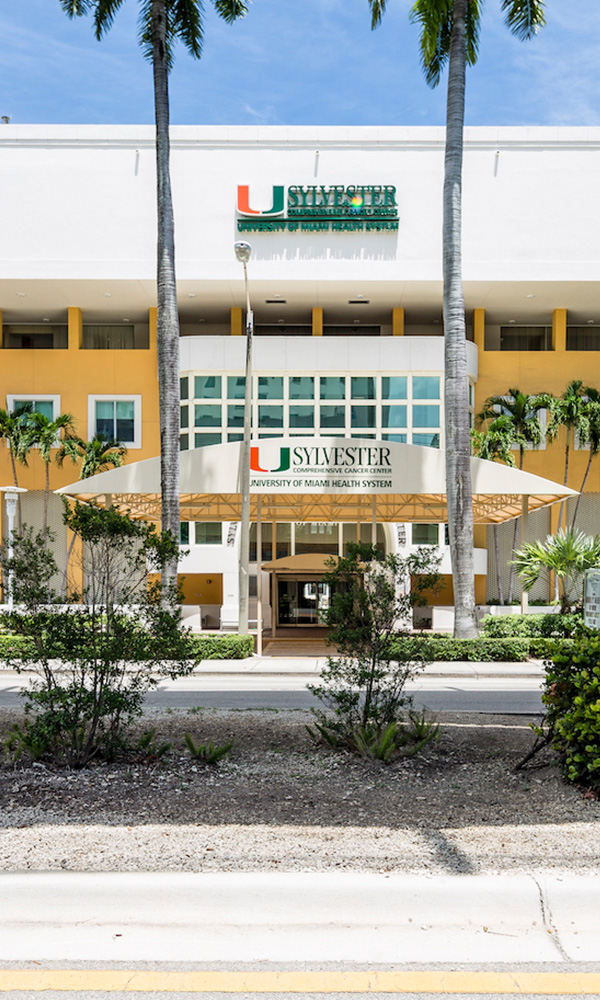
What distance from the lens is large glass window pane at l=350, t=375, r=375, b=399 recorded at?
31.0 metres

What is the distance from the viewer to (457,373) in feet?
65.1

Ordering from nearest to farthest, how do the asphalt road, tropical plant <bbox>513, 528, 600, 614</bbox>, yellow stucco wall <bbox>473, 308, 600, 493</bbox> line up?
the asphalt road
tropical plant <bbox>513, 528, 600, 614</bbox>
yellow stucco wall <bbox>473, 308, 600, 493</bbox>

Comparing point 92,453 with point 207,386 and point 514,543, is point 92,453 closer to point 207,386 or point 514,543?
point 207,386

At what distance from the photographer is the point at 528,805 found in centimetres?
635

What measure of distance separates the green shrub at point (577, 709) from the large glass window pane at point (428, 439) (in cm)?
2387

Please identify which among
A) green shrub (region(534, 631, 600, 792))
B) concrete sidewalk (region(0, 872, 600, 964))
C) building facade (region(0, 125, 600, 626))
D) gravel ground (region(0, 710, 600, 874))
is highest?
building facade (region(0, 125, 600, 626))

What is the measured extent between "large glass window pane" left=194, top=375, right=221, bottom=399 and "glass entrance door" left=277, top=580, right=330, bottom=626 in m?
7.90

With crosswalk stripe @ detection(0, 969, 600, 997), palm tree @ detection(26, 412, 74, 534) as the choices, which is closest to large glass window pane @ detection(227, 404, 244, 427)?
palm tree @ detection(26, 412, 74, 534)

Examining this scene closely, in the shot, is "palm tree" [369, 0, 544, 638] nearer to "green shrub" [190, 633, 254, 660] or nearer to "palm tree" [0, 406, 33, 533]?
"green shrub" [190, 633, 254, 660]

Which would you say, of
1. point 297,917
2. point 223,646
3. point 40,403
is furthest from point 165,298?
point 297,917

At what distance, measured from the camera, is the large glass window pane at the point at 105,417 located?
32500 mm

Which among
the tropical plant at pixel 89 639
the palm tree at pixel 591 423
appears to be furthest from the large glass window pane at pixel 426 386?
the tropical plant at pixel 89 639

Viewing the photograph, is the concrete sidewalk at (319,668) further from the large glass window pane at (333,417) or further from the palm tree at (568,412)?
the large glass window pane at (333,417)

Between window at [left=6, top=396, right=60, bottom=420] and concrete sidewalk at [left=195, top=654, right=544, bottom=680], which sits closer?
concrete sidewalk at [left=195, top=654, right=544, bottom=680]
